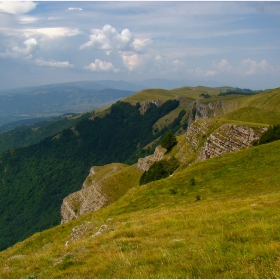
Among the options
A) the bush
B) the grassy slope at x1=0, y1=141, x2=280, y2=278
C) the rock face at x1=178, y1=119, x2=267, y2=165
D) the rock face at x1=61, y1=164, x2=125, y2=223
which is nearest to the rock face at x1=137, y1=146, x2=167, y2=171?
the bush

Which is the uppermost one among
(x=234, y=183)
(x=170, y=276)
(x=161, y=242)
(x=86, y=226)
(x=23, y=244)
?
(x=170, y=276)

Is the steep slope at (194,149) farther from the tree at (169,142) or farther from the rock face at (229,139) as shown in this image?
the tree at (169,142)

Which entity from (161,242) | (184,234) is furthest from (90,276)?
(184,234)

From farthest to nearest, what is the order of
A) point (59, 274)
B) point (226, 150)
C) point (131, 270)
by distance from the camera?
point (226, 150)
point (59, 274)
point (131, 270)

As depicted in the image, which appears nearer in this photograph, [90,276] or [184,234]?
[90,276]

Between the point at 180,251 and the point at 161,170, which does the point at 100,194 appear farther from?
the point at 180,251

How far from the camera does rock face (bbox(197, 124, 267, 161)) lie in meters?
51.4

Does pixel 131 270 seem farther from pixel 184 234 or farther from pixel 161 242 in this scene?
pixel 184 234

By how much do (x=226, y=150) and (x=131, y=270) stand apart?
46391 mm

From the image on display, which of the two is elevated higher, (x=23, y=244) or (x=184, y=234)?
(x=184, y=234)

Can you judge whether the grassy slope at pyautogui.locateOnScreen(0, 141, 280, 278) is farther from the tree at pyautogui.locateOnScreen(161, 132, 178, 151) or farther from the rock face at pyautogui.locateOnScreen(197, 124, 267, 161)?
the tree at pyautogui.locateOnScreen(161, 132, 178, 151)

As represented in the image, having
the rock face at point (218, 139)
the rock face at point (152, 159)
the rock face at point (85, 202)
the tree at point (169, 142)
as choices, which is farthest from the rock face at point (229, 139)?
the rock face at point (85, 202)

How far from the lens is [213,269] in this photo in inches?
360

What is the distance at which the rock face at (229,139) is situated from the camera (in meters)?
51.4
